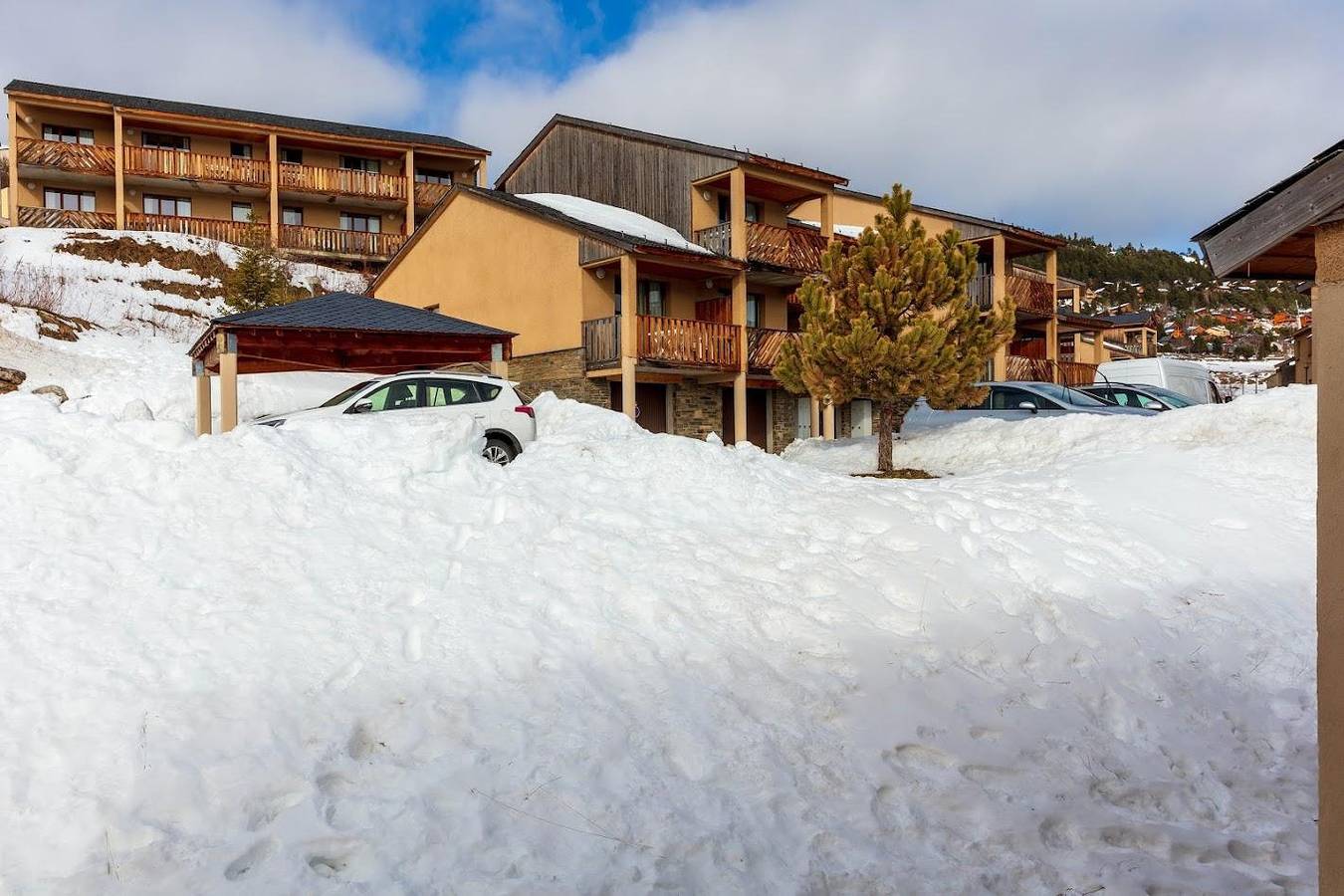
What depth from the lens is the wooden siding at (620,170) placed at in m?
26.4

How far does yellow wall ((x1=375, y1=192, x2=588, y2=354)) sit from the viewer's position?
23188mm

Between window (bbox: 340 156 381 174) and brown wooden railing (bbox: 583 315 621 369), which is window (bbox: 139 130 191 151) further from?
brown wooden railing (bbox: 583 315 621 369)

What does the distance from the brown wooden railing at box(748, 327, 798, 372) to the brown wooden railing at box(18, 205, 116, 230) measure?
2776 centimetres

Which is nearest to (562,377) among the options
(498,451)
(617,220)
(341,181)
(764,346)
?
(617,220)

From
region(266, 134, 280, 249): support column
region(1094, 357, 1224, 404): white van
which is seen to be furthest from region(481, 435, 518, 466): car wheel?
region(266, 134, 280, 249): support column

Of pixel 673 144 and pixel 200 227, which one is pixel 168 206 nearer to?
pixel 200 227

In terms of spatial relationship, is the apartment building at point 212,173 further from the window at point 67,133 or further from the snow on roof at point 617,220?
the snow on roof at point 617,220

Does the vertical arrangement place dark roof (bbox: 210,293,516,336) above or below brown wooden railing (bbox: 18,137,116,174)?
below

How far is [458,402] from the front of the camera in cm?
1227

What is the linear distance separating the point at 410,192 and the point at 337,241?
377 centimetres

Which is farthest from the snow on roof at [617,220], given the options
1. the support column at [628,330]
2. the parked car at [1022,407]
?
the parked car at [1022,407]

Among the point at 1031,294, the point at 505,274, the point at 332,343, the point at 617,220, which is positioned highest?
the point at 617,220

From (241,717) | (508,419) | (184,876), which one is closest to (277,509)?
(241,717)

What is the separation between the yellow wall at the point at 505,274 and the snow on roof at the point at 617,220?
1.18 m
